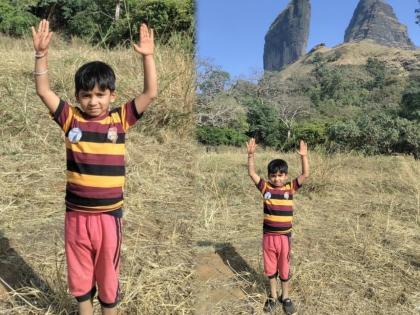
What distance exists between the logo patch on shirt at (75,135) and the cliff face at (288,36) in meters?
170

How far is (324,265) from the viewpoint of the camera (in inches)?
151

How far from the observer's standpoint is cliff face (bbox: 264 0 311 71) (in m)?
169

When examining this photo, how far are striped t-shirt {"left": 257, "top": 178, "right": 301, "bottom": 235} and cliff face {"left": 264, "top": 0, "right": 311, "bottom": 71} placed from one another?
168306 mm

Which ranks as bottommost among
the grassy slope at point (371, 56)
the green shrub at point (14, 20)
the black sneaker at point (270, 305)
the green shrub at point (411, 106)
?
the black sneaker at point (270, 305)

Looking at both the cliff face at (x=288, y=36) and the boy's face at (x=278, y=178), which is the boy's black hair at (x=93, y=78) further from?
the cliff face at (x=288, y=36)

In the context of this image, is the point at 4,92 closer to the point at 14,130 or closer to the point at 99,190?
the point at 14,130

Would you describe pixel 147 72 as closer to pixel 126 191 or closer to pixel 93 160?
pixel 93 160

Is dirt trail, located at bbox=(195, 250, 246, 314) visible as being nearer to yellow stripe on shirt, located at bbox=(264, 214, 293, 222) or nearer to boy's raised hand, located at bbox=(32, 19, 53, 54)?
yellow stripe on shirt, located at bbox=(264, 214, 293, 222)

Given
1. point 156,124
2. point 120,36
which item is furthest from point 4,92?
point 120,36

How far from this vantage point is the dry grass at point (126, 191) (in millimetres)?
2660

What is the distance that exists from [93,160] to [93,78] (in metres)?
0.39

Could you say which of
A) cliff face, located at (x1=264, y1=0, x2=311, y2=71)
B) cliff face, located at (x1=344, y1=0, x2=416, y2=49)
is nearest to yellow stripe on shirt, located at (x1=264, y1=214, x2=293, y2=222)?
cliff face, located at (x1=264, y1=0, x2=311, y2=71)

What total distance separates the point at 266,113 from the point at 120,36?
23786 millimetres

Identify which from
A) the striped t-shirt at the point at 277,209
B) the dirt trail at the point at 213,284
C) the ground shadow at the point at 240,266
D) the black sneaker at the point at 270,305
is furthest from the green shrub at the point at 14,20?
the black sneaker at the point at 270,305
